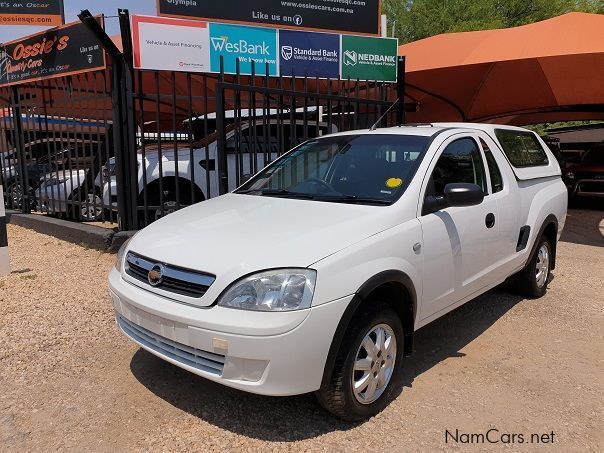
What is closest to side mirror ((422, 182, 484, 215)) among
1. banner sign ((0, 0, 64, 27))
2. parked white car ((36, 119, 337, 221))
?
Result: parked white car ((36, 119, 337, 221))

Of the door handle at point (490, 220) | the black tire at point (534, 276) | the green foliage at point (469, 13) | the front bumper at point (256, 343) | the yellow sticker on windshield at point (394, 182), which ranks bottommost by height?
the black tire at point (534, 276)

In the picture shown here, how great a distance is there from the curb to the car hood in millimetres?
3214

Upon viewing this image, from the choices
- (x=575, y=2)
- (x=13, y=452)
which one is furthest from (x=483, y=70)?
(x=575, y=2)

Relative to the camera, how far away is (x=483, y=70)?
35.0 ft

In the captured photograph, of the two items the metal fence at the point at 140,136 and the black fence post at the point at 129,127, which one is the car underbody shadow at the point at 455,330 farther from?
the black fence post at the point at 129,127

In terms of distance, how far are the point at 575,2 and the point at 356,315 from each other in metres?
31.0

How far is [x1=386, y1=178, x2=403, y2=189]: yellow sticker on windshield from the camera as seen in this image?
135 inches

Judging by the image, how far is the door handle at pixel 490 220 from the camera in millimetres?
3900

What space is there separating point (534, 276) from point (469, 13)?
24124 mm

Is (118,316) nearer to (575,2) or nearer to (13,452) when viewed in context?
(13,452)

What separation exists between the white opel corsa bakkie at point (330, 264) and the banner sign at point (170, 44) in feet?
9.86

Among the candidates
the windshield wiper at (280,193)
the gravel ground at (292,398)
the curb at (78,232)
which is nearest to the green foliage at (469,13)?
the curb at (78,232)

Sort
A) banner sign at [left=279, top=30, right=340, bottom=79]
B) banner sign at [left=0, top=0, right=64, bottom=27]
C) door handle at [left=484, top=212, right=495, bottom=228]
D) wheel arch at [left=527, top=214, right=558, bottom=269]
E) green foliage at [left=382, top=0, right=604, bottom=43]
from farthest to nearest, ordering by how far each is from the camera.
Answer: green foliage at [left=382, top=0, right=604, bottom=43]
banner sign at [left=0, top=0, right=64, bottom=27]
banner sign at [left=279, top=30, right=340, bottom=79]
wheel arch at [left=527, top=214, right=558, bottom=269]
door handle at [left=484, top=212, right=495, bottom=228]

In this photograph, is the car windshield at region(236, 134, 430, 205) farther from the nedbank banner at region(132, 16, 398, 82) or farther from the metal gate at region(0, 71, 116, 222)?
the metal gate at region(0, 71, 116, 222)
